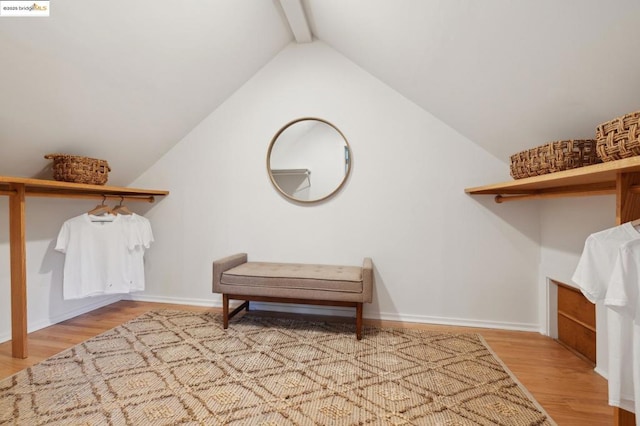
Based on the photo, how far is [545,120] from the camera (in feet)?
5.98

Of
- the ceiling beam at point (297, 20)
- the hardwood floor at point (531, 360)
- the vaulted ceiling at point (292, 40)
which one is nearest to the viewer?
the vaulted ceiling at point (292, 40)

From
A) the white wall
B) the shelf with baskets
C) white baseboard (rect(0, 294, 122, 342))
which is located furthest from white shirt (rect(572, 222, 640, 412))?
white baseboard (rect(0, 294, 122, 342))

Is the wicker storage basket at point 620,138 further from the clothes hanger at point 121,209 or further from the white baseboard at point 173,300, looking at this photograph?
the clothes hanger at point 121,209

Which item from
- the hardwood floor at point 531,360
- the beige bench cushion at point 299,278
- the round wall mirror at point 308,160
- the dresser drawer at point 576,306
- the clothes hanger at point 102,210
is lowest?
the hardwood floor at point 531,360

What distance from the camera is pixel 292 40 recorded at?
295 centimetres

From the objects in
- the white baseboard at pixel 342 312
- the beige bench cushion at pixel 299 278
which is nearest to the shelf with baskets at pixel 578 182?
the white baseboard at pixel 342 312

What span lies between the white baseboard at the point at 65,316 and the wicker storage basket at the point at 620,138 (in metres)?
3.81

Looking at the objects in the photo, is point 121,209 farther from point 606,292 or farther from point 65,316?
point 606,292

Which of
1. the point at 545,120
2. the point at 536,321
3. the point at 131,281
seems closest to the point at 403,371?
the point at 536,321

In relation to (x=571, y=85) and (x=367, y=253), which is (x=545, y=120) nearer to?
(x=571, y=85)

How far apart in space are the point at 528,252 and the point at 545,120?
4.06ft

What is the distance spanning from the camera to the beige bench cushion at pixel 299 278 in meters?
2.27

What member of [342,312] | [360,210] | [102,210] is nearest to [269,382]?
[342,312]

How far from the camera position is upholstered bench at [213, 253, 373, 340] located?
2.25 m
